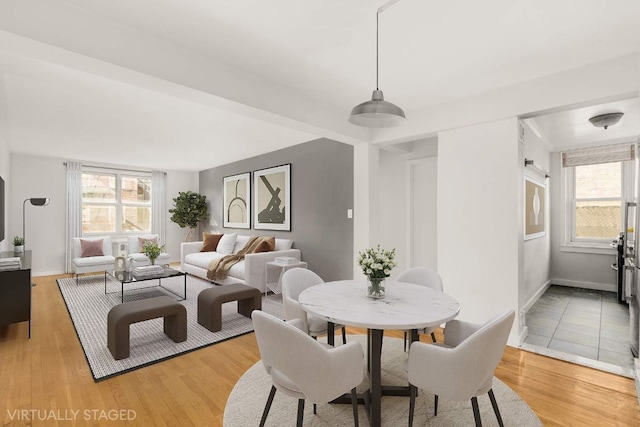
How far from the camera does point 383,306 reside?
1.95 meters

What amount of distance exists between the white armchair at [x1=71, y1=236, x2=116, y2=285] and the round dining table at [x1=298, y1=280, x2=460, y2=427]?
5295 millimetres

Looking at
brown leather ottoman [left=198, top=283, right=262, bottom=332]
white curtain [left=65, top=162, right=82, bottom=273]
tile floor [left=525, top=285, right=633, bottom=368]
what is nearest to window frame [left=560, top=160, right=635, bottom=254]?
tile floor [left=525, top=285, right=633, bottom=368]

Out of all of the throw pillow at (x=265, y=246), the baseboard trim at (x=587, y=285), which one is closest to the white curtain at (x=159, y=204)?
the throw pillow at (x=265, y=246)

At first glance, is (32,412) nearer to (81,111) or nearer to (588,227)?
(81,111)

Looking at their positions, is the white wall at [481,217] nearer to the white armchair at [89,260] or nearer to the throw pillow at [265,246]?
the throw pillow at [265,246]

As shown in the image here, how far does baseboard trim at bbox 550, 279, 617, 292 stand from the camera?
16.8ft

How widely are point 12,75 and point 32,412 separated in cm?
275

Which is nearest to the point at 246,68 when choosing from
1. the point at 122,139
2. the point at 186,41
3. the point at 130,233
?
the point at 186,41

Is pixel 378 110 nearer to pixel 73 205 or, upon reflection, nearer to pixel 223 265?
pixel 223 265

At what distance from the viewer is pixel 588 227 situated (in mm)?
5344

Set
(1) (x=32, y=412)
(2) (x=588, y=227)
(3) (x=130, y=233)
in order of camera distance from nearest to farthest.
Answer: (1) (x=32, y=412), (2) (x=588, y=227), (3) (x=130, y=233)

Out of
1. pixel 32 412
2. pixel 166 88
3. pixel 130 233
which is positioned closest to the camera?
pixel 32 412

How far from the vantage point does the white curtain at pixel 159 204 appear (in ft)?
26.1

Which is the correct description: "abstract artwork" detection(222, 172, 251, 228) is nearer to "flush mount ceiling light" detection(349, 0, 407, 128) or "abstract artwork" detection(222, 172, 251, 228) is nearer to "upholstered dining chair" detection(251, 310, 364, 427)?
"flush mount ceiling light" detection(349, 0, 407, 128)
